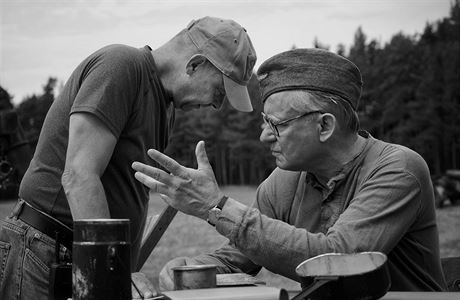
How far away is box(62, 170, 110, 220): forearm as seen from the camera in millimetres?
2484

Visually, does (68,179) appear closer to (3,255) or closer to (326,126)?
(3,255)

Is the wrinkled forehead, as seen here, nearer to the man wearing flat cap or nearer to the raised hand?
the man wearing flat cap

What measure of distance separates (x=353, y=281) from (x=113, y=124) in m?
1.37

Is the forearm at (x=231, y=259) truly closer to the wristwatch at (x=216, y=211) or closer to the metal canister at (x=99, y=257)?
the wristwatch at (x=216, y=211)

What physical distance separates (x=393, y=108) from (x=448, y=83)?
5227mm

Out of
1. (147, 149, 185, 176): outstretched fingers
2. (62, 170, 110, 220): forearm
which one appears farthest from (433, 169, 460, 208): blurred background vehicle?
(147, 149, 185, 176): outstretched fingers

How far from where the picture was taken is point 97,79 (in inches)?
103

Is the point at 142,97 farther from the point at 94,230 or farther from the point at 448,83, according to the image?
the point at 448,83

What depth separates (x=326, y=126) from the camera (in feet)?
7.98

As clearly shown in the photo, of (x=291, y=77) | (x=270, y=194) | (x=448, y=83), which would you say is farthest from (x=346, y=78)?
(x=448, y=83)

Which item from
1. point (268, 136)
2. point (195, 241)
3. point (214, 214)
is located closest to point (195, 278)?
point (214, 214)

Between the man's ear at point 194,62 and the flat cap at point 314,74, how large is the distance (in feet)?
1.95

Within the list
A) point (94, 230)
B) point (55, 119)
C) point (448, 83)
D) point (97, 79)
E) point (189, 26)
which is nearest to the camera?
point (94, 230)

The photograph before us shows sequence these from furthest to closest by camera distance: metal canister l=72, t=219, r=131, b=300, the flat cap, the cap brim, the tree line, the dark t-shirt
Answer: the tree line
the cap brim
the dark t-shirt
the flat cap
metal canister l=72, t=219, r=131, b=300
